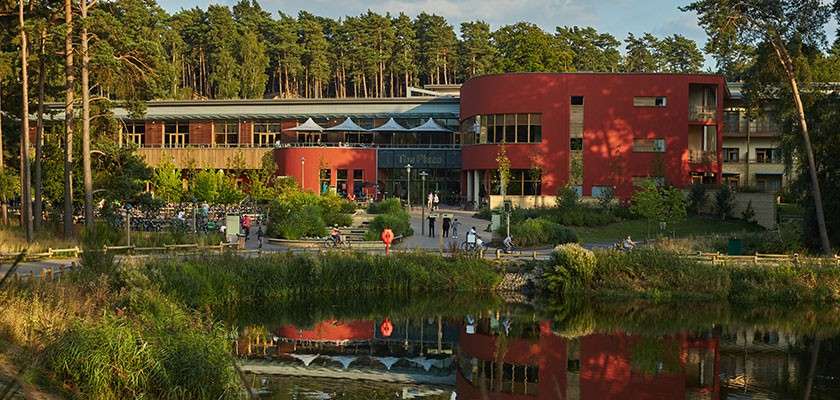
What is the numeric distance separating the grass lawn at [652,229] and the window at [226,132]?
3568 cm

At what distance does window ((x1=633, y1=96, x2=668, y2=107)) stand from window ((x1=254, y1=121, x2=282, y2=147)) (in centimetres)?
2638

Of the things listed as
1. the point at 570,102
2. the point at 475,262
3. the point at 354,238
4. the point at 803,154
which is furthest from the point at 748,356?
the point at 570,102

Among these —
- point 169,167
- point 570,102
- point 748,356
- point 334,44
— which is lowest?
point 748,356

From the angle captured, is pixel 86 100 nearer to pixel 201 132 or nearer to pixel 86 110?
pixel 86 110

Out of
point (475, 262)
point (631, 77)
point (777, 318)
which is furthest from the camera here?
point (631, 77)

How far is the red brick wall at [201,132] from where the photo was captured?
68169mm

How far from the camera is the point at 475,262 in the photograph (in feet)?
96.7

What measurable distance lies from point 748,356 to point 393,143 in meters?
46.4

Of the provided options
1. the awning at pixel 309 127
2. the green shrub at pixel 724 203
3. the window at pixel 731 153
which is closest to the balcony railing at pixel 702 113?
the green shrub at pixel 724 203

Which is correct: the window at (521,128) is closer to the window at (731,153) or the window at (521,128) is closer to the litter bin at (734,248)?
the window at (731,153)

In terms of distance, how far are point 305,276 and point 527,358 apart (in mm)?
9380

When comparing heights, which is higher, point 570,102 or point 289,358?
point 570,102

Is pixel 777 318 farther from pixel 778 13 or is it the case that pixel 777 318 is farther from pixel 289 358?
pixel 289 358

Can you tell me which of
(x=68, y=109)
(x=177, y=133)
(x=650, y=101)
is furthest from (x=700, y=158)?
(x=177, y=133)
